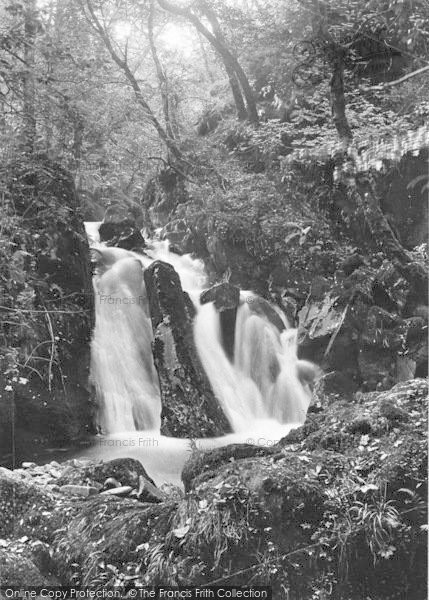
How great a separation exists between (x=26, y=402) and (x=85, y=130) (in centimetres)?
367

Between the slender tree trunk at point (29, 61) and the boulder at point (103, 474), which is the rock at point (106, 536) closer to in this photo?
the boulder at point (103, 474)

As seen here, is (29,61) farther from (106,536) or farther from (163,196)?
(163,196)

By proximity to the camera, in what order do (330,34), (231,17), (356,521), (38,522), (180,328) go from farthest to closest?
(231,17)
(180,328)
(330,34)
(38,522)
(356,521)

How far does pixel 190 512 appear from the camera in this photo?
294 cm

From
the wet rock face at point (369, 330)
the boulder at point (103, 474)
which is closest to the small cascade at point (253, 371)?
the wet rock face at point (369, 330)

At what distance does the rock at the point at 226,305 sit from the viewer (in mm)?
8992

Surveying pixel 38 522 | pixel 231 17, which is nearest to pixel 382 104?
pixel 231 17

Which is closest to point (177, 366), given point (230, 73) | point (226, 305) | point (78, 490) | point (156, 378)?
point (156, 378)

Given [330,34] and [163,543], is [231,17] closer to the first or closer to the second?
[330,34]

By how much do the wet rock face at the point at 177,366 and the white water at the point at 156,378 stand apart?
0.21 metres

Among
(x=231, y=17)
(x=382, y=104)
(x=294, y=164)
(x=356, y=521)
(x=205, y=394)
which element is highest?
(x=231, y=17)

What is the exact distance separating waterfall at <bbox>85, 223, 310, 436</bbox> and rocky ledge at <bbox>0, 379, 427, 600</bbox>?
430 cm

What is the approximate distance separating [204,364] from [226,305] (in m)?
1.32

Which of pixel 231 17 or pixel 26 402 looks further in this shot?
pixel 231 17
